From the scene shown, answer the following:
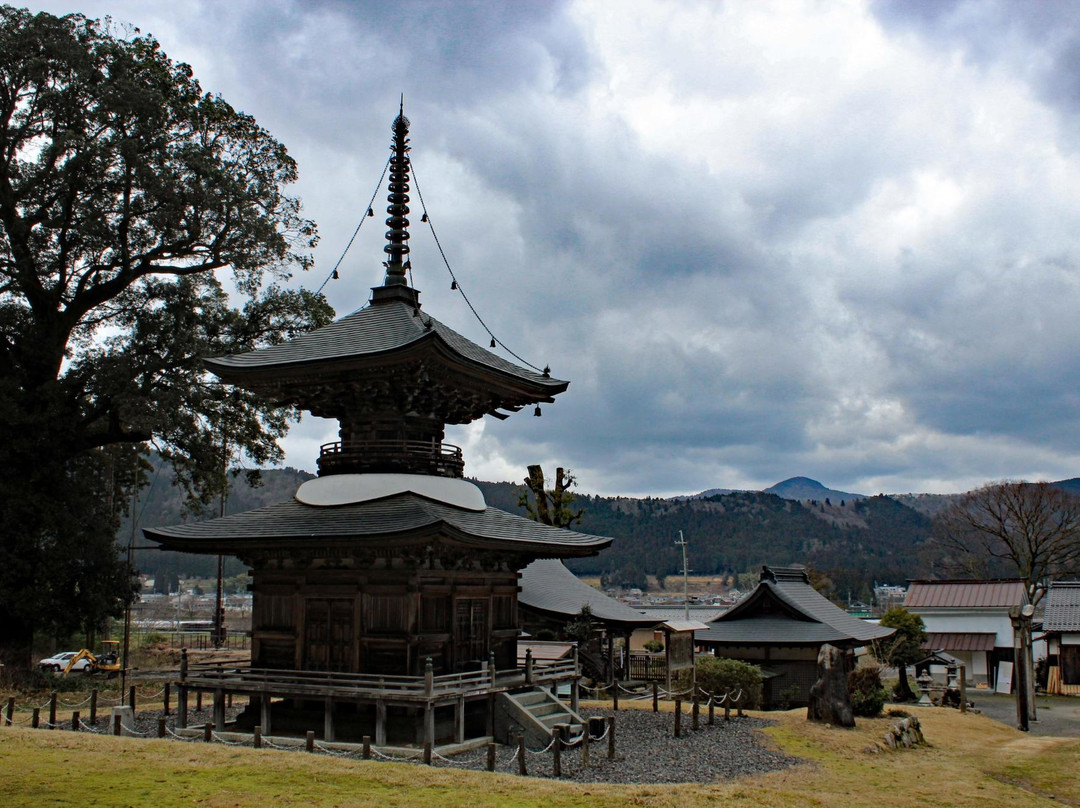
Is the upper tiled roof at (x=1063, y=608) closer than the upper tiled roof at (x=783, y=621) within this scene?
No

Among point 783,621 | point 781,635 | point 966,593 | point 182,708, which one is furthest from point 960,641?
point 182,708

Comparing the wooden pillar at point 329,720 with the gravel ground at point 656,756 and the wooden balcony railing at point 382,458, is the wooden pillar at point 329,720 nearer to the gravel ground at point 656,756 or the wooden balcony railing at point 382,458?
the gravel ground at point 656,756

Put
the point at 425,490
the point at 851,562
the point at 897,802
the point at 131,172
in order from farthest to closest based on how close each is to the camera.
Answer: the point at 851,562 → the point at 131,172 → the point at 425,490 → the point at 897,802

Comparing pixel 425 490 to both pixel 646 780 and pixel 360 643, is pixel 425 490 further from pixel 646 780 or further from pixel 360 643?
pixel 646 780

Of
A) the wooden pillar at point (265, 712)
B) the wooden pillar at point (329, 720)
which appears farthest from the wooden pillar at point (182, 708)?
the wooden pillar at point (329, 720)

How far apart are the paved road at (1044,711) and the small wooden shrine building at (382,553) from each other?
54.4 ft

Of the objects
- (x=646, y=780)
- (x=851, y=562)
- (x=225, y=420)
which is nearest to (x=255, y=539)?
(x=646, y=780)

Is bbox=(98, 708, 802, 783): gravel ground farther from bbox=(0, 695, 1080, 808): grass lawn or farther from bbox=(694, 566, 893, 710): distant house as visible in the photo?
bbox=(694, 566, 893, 710): distant house

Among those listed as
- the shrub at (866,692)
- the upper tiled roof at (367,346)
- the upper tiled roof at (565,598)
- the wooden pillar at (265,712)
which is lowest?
the shrub at (866,692)

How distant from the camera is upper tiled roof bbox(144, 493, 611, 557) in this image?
61.8 ft

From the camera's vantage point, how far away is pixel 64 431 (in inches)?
1266

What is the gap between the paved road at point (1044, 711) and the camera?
28328mm

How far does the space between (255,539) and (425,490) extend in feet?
13.2

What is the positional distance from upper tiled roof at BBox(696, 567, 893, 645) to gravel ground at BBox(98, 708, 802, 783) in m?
10.6
